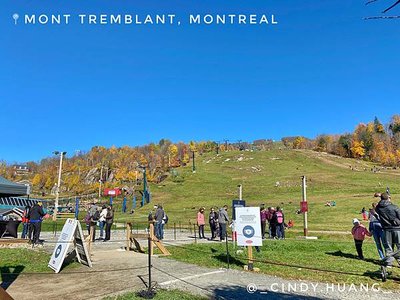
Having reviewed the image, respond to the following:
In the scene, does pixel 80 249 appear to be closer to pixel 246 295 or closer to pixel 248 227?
pixel 248 227

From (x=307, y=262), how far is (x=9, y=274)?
8700mm

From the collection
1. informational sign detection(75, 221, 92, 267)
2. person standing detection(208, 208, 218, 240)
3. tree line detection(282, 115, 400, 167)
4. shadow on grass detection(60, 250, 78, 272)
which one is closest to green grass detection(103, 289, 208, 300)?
informational sign detection(75, 221, 92, 267)

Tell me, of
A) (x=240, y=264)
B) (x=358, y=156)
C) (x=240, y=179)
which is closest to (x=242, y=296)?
(x=240, y=264)

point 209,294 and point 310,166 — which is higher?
point 310,166

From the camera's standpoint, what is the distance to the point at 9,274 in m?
9.47

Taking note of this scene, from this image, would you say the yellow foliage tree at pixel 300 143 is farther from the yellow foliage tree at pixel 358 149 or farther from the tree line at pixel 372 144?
the yellow foliage tree at pixel 358 149

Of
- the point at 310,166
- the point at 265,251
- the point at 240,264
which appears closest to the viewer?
the point at 240,264

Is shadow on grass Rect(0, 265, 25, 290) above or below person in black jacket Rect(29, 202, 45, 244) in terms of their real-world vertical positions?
below

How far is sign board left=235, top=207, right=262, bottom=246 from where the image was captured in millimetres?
10938

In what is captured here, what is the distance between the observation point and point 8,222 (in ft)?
59.4

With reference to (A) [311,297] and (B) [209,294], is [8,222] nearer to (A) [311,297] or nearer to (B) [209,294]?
(B) [209,294]

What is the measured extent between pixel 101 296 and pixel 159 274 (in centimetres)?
244

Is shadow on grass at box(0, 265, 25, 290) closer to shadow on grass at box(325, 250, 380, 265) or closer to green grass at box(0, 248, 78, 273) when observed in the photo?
green grass at box(0, 248, 78, 273)

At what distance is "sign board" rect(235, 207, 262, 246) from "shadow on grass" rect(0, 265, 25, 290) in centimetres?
635
